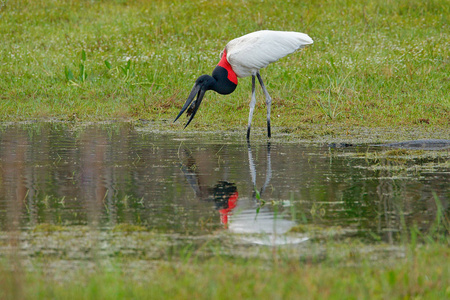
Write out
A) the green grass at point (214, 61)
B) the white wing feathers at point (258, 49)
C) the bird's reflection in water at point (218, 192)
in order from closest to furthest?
the bird's reflection in water at point (218, 192) → the white wing feathers at point (258, 49) → the green grass at point (214, 61)

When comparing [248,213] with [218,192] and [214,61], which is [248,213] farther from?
[214,61]

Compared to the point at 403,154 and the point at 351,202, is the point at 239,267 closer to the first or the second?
the point at 351,202

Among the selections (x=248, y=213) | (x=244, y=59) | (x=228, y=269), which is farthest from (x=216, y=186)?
(x=244, y=59)

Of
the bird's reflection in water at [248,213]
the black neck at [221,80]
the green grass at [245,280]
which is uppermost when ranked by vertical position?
the black neck at [221,80]

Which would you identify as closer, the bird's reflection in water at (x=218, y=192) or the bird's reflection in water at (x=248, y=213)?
the bird's reflection in water at (x=248, y=213)

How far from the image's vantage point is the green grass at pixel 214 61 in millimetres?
10281

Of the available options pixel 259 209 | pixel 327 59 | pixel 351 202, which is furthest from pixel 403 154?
pixel 327 59

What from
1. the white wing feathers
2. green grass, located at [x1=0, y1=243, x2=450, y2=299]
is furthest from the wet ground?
the white wing feathers

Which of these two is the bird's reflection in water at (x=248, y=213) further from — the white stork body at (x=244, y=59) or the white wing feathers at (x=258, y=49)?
the white wing feathers at (x=258, y=49)

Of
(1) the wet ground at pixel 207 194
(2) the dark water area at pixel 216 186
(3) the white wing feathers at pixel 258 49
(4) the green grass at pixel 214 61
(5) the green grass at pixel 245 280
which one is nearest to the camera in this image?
(5) the green grass at pixel 245 280

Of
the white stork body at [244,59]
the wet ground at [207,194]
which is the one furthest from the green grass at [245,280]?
the white stork body at [244,59]

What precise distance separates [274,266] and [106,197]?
2.10 metres

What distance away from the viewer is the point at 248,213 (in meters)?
4.78

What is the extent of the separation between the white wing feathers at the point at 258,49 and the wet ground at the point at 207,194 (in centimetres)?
101
